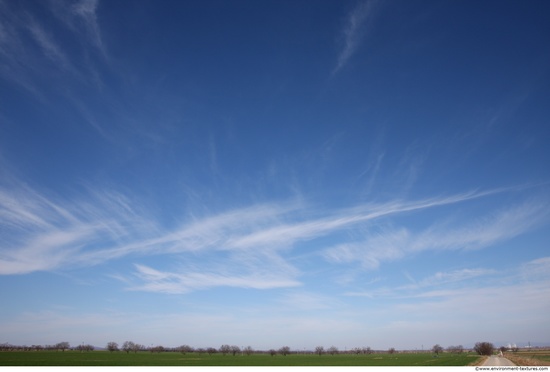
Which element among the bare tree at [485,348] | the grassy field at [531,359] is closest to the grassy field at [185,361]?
the grassy field at [531,359]

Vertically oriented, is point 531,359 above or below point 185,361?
above

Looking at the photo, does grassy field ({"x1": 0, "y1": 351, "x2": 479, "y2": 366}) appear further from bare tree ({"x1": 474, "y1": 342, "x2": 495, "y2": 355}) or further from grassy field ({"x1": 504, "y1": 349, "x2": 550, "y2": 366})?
bare tree ({"x1": 474, "y1": 342, "x2": 495, "y2": 355})

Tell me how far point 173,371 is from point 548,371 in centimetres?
3082

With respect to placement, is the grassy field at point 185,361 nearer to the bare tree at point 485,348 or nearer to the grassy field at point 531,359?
the grassy field at point 531,359

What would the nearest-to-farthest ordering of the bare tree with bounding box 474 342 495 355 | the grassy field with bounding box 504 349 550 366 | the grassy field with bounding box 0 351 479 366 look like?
the grassy field with bounding box 504 349 550 366
the grassy field with bounding box 0 351 479 366
the bare tree with bounding box 474 342 495 355

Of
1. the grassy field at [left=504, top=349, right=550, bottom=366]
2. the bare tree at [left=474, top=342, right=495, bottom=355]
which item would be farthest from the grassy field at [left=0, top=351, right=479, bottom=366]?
the bare tree at [left=474, top=342, right=495, bottom=355]

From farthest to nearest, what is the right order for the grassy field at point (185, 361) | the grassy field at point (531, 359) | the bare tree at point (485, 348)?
the bare tree at point (485, 348) → the grassy field at point (185, 361) → the grassy field at point (531, 359)

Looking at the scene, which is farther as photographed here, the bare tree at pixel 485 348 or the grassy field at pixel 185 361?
the bare tree at pixel 485 348

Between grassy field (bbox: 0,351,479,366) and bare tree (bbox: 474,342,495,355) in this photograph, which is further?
bare tree (bbox: 474,342,495,355)

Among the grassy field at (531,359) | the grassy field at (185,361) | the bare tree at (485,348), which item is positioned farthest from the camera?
the bare tree at (485,348)

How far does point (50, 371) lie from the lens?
27.8 m

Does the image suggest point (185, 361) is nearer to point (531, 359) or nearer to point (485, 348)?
point (531, 359)

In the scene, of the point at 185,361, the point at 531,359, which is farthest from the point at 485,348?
the point at 185,361

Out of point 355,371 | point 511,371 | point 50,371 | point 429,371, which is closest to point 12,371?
point 50,371
